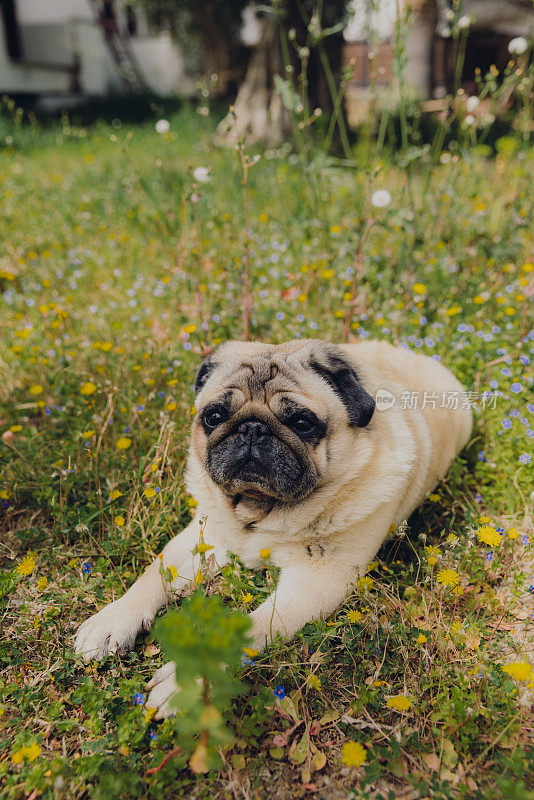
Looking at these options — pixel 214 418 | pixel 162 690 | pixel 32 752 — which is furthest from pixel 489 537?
pixel 32 752

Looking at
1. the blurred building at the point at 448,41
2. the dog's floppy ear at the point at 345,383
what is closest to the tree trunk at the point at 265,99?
the blurred building at the point at 448,41

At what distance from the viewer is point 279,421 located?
2.17 metres

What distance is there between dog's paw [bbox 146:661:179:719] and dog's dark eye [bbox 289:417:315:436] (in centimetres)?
99

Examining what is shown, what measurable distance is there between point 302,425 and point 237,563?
2.37 feet

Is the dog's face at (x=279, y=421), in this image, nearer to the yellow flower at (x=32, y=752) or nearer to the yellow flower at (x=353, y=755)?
the yellow flower at (x=353, y=755)

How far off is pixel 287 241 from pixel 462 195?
162cm

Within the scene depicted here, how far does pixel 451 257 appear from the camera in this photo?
445 centimetres

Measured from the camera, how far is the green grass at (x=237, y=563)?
173 centimetres

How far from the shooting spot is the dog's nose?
83.1 inches

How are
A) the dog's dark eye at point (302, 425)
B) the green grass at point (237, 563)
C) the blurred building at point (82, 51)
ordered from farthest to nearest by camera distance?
the blurred building at point (82, 51), the dog's dark eye at point (302, 425), the green grass at point (237, 563)

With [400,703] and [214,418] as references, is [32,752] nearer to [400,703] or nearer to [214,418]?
[400,703]

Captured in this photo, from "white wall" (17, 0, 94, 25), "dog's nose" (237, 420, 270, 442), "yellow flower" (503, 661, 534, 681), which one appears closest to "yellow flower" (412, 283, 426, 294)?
"dog's nose" (237, 420, 270, 442)

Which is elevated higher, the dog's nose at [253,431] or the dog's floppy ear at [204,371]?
the dog's floppy ear at [204,371]

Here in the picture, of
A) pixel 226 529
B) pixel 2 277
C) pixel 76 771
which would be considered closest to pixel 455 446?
pixel 226 529
